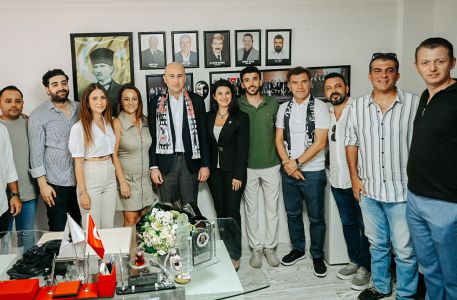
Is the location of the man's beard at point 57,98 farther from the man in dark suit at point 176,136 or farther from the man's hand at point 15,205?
the man's hand at point 15,205

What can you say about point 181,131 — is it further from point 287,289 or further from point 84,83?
point 287,289

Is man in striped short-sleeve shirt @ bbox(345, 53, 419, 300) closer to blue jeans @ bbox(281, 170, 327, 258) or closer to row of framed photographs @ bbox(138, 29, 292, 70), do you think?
blue jeans @ bbox(281, 170, 327, 258)

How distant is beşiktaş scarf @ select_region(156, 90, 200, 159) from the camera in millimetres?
3723

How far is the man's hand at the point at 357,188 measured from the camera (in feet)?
10.6

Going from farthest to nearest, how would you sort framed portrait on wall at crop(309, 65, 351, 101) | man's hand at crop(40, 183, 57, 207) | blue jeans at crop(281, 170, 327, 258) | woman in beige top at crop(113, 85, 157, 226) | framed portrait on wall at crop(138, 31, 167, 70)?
framed portrait on wall at crop(309, 65, 351, 101), framed portrait on wall at crop(138, 31, 167, 70), blue jeans at crop(281, 170, 327, 258), woman in beige top at crop(113, 85, 157, 226), man's hand at crop(40, 183, 57, 207)

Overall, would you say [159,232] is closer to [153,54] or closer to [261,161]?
[261,161]

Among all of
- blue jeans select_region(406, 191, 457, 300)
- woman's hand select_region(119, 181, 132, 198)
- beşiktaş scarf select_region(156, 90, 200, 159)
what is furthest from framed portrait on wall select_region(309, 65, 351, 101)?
woman's hand select_region(119, 181, 132, 198)

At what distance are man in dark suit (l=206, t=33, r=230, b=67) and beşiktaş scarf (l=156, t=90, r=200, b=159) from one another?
0.57 meters

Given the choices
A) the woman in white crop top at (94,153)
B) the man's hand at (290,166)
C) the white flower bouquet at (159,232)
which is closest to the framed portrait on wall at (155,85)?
the woman in white crop top at (94,153)

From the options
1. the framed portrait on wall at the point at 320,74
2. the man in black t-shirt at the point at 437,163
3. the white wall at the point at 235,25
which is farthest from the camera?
the framed portrait on wall at the point at 320,74

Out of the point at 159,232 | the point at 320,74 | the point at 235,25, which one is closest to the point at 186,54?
the point at 235,25

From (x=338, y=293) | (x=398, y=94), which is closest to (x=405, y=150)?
(x=398, y=94)

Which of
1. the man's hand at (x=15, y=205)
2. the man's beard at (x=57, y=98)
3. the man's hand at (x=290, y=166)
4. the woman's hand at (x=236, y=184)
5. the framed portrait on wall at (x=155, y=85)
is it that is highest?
the framed portrait on wall at (x=155, y=85)

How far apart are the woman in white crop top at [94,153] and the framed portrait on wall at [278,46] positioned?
1.56 meters
